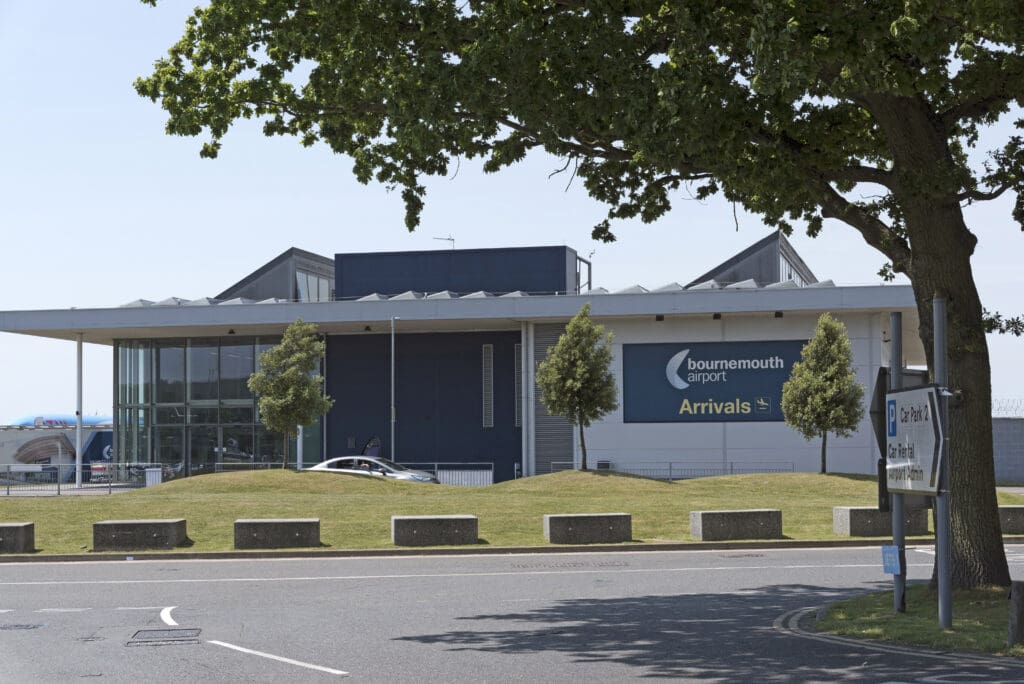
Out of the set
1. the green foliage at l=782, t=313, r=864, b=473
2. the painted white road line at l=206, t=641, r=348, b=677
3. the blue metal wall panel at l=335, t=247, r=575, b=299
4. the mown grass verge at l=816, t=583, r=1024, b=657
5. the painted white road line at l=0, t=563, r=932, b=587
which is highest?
the blue metal wall panel at l=335, t=247, r=575, b=299

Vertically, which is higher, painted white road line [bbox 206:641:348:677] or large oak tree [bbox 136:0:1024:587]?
large oak tree [bbox 136:0:1024:587]

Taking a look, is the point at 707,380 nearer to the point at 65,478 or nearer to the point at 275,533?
the point at 65,478

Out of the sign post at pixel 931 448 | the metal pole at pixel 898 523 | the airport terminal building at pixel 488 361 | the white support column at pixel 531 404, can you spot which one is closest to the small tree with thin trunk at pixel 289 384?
the airport terminal building at pixel 488 361

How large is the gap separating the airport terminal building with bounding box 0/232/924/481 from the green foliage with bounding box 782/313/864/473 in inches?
272

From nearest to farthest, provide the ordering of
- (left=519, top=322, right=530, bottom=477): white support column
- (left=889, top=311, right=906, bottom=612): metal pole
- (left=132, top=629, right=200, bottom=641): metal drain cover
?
1. (left=132, top=629, right=200, bottom=641): metal drain cover
2. (left=889, top=311, right=906, bottom=612): metal pole
3. (left=519, top=322, right=530, bottom=477): white support column

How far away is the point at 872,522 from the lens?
25.3m

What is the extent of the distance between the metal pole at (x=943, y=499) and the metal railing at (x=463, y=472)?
1552 inches

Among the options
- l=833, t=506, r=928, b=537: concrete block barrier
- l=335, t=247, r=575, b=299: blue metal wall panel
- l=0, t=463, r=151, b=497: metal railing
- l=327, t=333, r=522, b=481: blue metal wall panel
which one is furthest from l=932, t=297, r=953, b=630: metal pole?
l=335, t=247, r=575, b=299: blue metal wall panel

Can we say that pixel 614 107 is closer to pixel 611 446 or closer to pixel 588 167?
pixel 588 167

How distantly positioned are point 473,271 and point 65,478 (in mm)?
21784

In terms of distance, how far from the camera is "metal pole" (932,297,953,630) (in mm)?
11930

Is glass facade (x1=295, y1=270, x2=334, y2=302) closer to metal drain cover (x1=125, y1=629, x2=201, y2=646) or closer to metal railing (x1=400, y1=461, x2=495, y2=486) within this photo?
metal railing (x1=400, y1=461, x2=495, y2=486)

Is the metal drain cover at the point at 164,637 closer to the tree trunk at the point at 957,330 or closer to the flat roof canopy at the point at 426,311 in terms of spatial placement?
the tree trunk at the point at 957,330

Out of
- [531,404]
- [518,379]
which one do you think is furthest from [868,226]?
[518,379]
